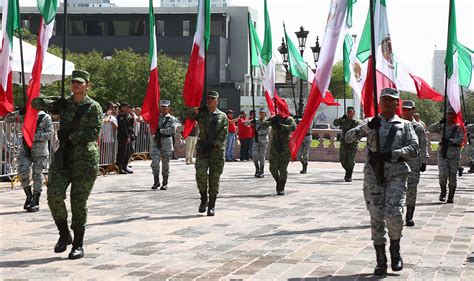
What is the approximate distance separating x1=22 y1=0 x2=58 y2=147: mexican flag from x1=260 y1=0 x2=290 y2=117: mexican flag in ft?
23.2

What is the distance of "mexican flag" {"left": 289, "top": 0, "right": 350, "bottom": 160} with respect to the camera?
9453mm

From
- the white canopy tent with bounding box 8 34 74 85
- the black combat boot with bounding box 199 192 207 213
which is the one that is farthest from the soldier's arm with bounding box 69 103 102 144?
the white canopy tent with bounding box 8 34 74 85

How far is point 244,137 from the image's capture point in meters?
32.0

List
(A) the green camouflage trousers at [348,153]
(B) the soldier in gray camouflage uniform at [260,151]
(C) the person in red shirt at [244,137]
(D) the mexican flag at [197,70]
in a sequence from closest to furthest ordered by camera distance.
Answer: (D) the mexican flag at [197,70]
(A) the green camouflage trousers at [348,153]
(B) the soldier in gray camouflage uniform at [260,151]
(C) the person in red shirt at [244,137]

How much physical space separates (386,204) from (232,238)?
9.14ft

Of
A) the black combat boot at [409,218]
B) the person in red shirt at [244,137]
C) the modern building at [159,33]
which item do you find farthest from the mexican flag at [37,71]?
the modern building at [159,33]

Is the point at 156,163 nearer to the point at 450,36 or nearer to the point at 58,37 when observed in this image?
the point at 450,36

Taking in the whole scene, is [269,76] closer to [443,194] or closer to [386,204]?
[443,194]

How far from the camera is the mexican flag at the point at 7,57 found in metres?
12.1

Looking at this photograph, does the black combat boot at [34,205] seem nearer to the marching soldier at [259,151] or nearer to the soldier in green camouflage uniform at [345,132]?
the soldier in green camouflage uniform at [345,132]

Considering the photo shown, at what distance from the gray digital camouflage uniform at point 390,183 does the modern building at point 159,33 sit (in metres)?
72.9

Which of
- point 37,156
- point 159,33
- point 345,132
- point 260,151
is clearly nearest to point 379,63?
point 37,156

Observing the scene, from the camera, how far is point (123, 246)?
31.9 feet

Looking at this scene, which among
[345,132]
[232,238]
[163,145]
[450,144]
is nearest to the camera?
[232,238]
